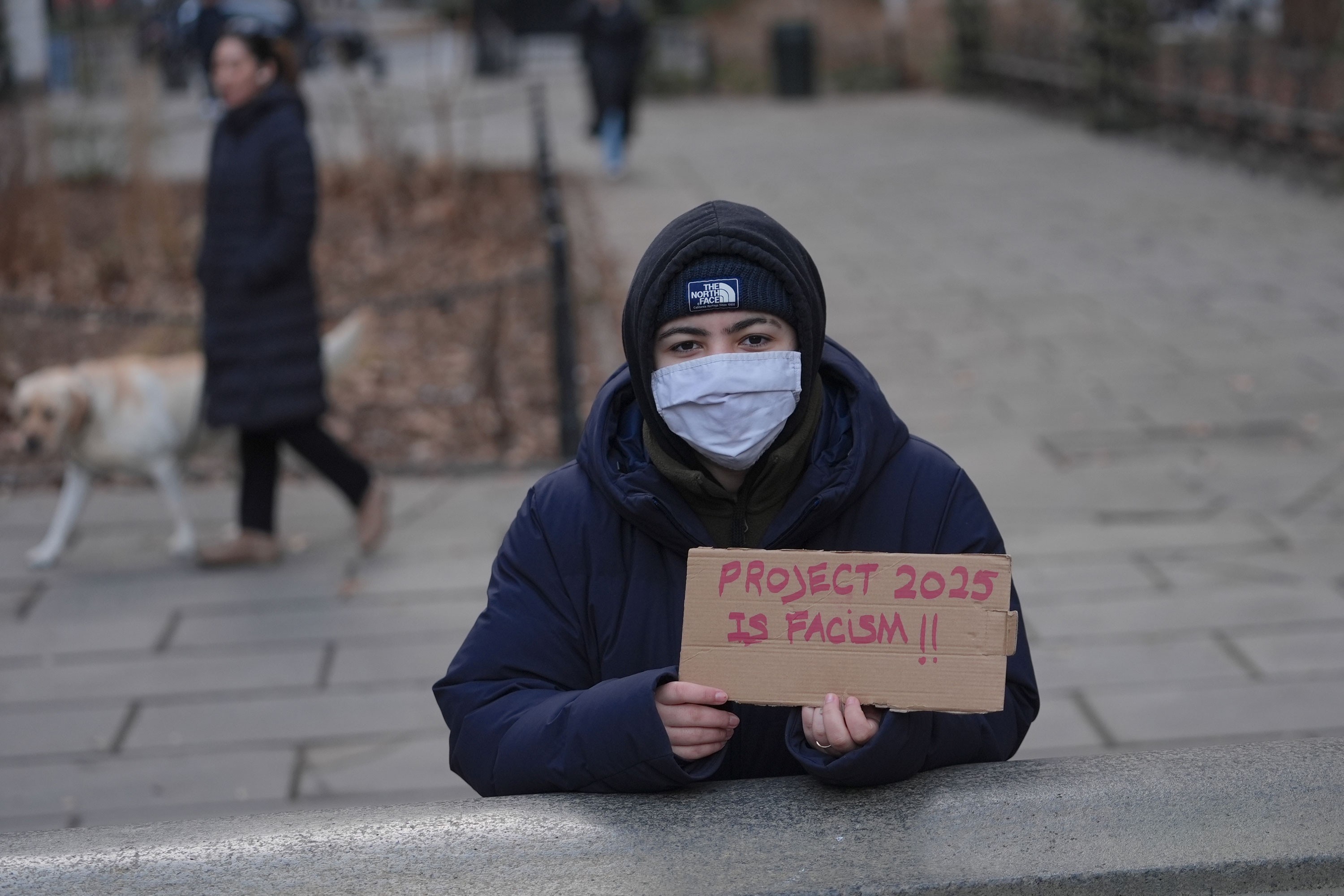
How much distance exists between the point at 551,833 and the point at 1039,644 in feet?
9.83

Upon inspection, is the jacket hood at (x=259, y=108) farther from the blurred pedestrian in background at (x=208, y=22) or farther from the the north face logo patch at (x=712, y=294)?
the blurred pedestrian in background at (x=208, y=22)

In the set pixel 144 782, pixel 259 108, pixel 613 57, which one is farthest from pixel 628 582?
pixel 613 57

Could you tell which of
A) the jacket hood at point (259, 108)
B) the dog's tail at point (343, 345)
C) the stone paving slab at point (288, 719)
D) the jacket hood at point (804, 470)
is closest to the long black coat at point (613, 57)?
the dog's tail at point (343, 345)

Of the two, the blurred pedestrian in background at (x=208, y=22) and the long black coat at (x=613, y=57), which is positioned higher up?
the blurred pedestrian in background at (x=208, y=22)

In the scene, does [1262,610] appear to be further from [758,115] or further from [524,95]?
[524,95]

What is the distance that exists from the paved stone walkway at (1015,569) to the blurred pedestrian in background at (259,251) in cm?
68

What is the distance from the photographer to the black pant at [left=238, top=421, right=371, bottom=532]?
532 cm

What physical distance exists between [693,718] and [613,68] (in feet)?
43.3

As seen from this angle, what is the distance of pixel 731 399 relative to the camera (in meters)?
1.89

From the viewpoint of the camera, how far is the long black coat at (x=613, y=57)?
46.9ft

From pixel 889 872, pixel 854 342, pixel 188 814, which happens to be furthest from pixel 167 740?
pixel 854 342

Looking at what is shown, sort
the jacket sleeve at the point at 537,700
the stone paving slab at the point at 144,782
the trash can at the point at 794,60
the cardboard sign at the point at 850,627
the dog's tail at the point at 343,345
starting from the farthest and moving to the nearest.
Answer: the trash can at the point at 794,60 → the dog's tail at the point at 343,345 → the stone paving slab at the point at 144,782 → the jacket sleeve at the point at 537,700 → the cardboard sign at the point at 850,627

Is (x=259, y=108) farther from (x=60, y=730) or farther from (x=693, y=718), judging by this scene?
(x=693, y=718)

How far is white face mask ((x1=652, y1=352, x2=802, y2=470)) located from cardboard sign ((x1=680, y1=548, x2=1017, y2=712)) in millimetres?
200
